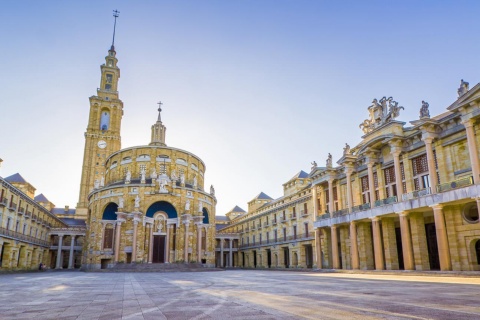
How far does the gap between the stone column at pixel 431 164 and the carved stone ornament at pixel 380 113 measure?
509 cm

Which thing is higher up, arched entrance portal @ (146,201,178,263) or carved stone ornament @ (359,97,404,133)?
carved stone ornament @ (359,97,404,133)

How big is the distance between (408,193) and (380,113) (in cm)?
877

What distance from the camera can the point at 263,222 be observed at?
197 ft

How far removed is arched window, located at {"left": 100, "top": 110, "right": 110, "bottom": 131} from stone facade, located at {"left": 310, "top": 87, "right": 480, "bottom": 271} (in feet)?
213

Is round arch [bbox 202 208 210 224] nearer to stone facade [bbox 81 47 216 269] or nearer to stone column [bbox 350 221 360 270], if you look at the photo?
stone facade [bbox 81 47 216 269]

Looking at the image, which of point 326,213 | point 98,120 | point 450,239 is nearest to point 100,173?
point 98,120

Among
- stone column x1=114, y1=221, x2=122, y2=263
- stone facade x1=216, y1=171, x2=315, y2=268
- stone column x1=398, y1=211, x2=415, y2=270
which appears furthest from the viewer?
stone facade x1=216, y1=171, x2=315, y2=268

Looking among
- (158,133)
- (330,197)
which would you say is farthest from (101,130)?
(330,197)

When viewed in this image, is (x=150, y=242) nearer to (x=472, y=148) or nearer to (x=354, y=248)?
(x=354, y=248)

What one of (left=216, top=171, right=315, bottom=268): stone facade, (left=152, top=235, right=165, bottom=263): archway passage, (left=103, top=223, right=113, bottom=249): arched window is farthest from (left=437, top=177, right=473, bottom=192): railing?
(left=103, top=223, right=113, bottom=249): arched window

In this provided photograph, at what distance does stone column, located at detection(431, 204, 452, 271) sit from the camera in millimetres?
22656

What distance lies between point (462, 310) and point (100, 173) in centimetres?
8437

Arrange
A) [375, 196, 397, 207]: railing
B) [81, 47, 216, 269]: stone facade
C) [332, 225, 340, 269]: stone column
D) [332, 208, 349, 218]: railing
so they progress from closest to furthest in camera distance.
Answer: [375, 196, 397, 207]: railing, [332, 208, 349, 218]: railing, [332, 225, 340, 269]: stone column, [81, 47, 216, 269]: stone facade

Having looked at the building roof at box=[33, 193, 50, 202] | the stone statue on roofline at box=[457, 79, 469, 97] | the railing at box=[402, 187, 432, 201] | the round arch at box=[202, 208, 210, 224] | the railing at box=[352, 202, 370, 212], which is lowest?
the railing at box=[352, 202, 370, 212]
